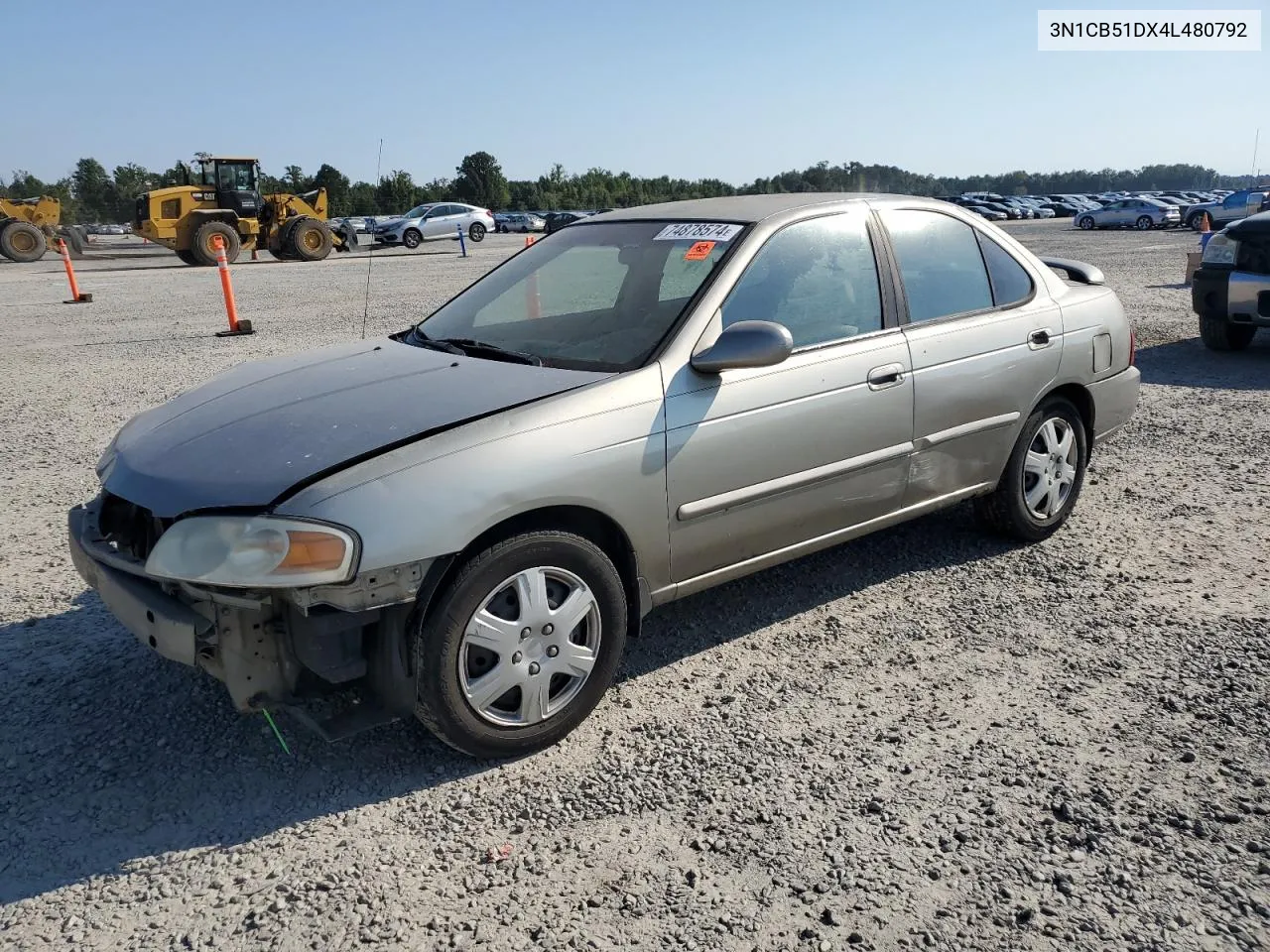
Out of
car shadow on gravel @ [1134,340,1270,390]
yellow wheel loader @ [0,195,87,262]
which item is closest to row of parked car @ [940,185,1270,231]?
car shadow on gravel @ [1134,340,1270,390]

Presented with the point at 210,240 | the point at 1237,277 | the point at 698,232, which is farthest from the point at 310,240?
the point at 698,232

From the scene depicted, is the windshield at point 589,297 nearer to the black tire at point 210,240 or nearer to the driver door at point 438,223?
the black tire at point 210,240

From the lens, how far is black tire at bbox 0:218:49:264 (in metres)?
27.8

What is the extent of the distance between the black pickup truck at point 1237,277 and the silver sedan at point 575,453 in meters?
5.35

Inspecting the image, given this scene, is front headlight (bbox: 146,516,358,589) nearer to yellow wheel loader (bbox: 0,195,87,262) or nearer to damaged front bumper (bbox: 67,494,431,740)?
damaged front bumper (bbox: 67,494,431,740)

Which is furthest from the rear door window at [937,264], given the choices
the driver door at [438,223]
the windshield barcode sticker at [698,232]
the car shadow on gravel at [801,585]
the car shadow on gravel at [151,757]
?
the driver door at [438,223]

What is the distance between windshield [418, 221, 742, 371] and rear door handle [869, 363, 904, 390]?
74cm

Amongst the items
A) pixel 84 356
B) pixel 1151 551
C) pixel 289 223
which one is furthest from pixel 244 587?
pixel 289 223

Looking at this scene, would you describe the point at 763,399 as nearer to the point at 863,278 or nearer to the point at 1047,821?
the point at 863,278

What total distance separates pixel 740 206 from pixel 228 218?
25.1 metres

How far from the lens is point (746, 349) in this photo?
3314mm

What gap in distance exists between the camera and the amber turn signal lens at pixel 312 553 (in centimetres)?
267

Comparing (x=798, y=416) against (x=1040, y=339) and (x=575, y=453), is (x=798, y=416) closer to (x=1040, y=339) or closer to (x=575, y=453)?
(x=575, y=453)

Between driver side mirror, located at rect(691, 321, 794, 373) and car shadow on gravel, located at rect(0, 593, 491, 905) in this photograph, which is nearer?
car shadow on gravel, located at rect(0, 593, 491, 905)
